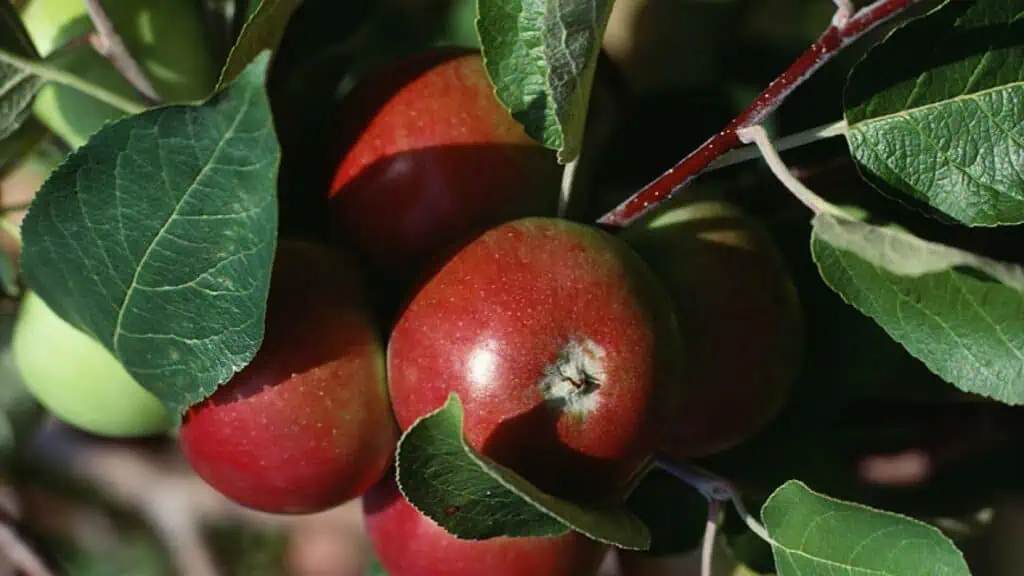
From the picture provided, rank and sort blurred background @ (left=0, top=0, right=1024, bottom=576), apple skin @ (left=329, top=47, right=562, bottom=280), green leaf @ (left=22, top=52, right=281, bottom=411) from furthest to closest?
blurred background @ (left=0, top=0, right=1024, bottom=576) → apple skin @ (left=329, top=47, right=562, bottom=280) → green leaf @ (left=22, top=52, right=281, bottom=411)

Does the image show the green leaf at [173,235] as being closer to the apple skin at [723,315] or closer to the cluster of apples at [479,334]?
the cluster of apples at [479,334]

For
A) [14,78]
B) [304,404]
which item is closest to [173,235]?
[304,404]

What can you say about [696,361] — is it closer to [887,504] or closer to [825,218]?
[825,218]

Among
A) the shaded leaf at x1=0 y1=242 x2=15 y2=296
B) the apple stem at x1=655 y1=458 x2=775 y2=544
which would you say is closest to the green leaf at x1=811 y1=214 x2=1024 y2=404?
the apple stem at x1=655 y1=458 x2=775 y2=544

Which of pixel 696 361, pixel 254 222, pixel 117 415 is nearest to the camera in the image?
pixel 254 222

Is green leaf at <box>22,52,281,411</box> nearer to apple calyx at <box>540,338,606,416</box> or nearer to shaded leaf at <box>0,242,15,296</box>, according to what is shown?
apple calyx at <box>540,338,606,416</box>

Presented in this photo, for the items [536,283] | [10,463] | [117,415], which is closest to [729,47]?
[536,283]

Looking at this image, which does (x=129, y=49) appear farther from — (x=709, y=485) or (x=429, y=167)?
(x=709, y=485)
